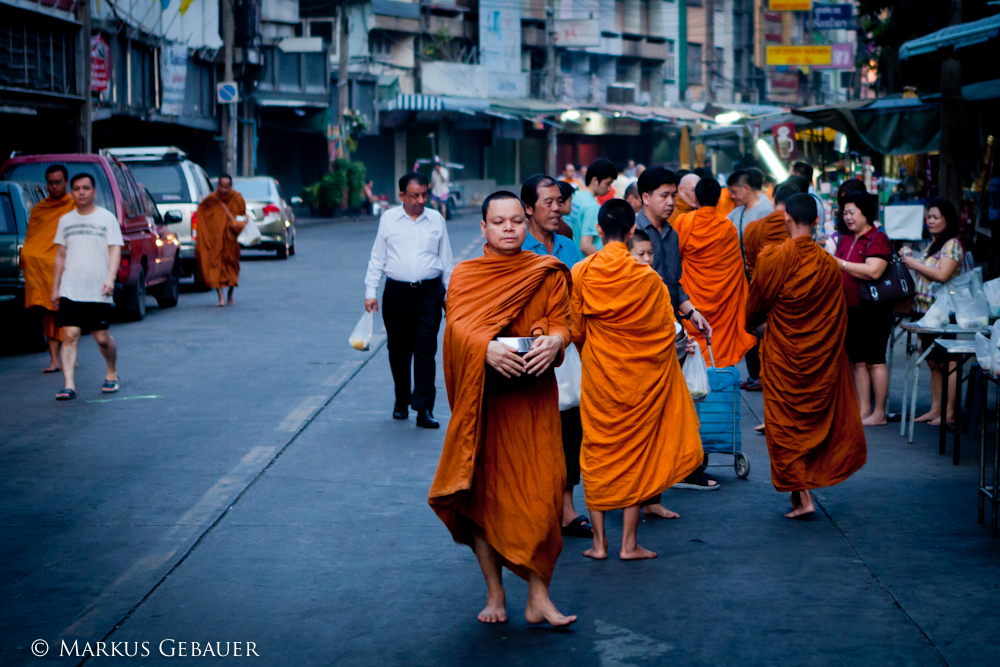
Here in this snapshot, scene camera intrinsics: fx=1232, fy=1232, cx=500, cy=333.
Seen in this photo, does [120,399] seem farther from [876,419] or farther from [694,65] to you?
[694,65]

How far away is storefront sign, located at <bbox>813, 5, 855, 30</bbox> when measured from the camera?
26281 millimetres

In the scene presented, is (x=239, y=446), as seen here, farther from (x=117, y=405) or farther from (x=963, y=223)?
(x=963, y=223)

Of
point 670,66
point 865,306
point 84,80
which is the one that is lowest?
point 865,306

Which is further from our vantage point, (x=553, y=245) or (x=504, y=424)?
(x=553, y=245)

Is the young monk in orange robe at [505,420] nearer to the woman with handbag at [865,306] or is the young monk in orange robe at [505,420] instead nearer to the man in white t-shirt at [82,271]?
the woman with handbag at [865,306]

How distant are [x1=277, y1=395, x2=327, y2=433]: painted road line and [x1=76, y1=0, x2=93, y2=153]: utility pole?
13.8 meters

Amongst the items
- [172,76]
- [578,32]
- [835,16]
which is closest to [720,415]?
[835,16]

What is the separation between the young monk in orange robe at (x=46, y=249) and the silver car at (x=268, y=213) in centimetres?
1158

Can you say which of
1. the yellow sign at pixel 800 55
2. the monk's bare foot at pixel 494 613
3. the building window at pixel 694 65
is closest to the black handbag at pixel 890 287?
the monk's bare foot at pixel 494 613

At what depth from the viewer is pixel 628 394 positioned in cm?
525

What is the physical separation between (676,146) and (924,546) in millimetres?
60854

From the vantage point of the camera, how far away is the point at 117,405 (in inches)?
351

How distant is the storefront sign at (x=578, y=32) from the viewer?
5459cm

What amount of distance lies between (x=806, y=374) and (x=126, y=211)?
965 centimetres
